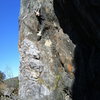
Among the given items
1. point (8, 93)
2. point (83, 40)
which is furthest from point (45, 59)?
point (8, 93)

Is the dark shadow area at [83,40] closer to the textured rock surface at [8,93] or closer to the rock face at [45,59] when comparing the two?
the rock face at [45,59]

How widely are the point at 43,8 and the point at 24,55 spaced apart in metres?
1.63

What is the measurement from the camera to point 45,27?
10250mm

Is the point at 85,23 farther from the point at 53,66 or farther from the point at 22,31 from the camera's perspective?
the point at 22,31

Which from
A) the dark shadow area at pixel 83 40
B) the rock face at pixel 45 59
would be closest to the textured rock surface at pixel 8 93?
the rock face at pixel 45 59

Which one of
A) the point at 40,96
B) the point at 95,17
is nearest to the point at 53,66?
the point at 40,96

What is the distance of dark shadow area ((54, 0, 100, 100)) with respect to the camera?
8.12 meters

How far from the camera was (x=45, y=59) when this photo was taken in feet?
32.9

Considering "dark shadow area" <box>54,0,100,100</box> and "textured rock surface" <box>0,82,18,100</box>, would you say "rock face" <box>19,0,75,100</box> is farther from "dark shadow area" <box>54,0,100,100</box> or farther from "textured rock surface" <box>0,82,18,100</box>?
"textured rock surface" <box>0,82,18,100</box>

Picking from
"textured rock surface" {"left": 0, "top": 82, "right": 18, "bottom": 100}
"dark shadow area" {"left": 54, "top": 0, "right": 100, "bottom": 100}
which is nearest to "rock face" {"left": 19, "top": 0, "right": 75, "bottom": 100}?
"dark shadow area" {"left": 54, "top": 0, "right": 100, "bottom": 100}

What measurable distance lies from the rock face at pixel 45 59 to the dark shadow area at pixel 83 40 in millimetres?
205

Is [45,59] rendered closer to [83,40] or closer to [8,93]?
[83,40]

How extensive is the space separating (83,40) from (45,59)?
1.40 meters

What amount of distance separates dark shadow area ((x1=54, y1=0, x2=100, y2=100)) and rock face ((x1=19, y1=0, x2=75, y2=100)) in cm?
20
